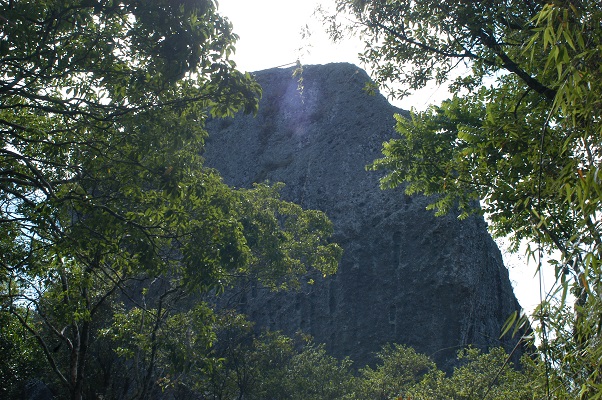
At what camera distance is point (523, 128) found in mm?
5848

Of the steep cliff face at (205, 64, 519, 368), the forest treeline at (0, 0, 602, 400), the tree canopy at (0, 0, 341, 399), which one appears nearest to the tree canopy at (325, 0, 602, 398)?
the forest treeline at (0, 0, 602, 400)

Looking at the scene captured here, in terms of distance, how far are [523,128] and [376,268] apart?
2767cm

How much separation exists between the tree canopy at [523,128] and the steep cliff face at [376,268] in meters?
20.0

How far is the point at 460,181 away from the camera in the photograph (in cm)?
708

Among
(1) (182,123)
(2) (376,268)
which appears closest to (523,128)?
(1) (182,123)

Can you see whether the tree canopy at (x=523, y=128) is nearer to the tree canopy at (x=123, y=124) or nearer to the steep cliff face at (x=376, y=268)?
the tree canopy at (x=123, y=124)

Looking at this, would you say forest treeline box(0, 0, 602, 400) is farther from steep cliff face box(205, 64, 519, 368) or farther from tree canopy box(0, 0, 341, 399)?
steep cliff face box(205, 64, 519, 368)

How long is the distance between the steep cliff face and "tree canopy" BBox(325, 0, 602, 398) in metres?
20.0

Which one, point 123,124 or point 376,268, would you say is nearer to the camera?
point 123,124

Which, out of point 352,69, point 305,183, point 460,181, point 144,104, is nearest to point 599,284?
point 460,181

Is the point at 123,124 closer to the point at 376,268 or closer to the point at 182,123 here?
the point at 182,123

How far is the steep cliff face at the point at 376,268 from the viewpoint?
99.1ft

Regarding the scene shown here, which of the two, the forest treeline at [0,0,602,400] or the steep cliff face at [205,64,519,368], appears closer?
the forest treeline at [0,0,602,400]

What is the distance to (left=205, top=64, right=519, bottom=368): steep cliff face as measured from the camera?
30219 mm
